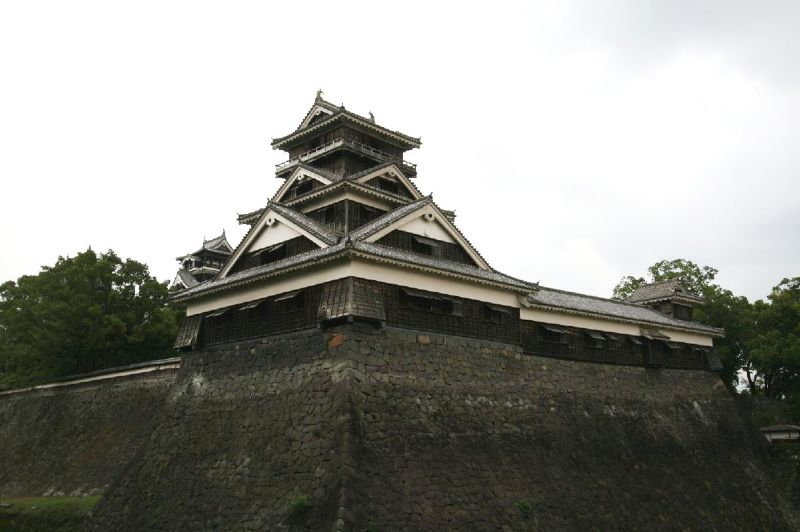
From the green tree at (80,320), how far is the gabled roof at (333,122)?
13760mm

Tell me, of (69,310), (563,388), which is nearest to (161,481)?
(563,388)

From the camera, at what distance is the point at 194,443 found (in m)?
19.7

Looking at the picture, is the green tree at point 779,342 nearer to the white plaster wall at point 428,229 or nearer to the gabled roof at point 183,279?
the white plaster wall at point 428,229

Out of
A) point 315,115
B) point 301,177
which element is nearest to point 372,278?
point 301,177

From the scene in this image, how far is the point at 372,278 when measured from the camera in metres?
17.9

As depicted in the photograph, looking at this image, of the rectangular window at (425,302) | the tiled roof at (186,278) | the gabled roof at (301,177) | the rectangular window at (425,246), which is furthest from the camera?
the tiled roof at (186,278)

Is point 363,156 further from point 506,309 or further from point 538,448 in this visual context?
point 538,448

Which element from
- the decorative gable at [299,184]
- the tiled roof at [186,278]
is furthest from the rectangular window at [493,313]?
the tiled roof at [186,278]

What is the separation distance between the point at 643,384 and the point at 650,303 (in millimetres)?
8418

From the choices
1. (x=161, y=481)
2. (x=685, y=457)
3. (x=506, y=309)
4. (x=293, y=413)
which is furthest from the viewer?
(x=685, y=457)

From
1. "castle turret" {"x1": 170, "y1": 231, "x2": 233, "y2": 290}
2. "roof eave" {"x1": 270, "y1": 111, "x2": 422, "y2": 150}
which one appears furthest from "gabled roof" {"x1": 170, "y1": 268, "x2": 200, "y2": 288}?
"roof eave" {"x1": 270, "y1": 111, "x2": 422, "y2": 150}

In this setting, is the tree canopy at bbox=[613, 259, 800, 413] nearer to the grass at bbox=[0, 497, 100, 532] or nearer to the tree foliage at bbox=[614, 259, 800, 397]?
the tree foliage at bbox=[614, 259, 800, 397]

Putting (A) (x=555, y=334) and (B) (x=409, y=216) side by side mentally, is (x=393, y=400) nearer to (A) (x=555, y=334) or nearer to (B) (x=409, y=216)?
(B) (x=409, y=216)

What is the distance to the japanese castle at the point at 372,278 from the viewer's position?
18.3 metres
